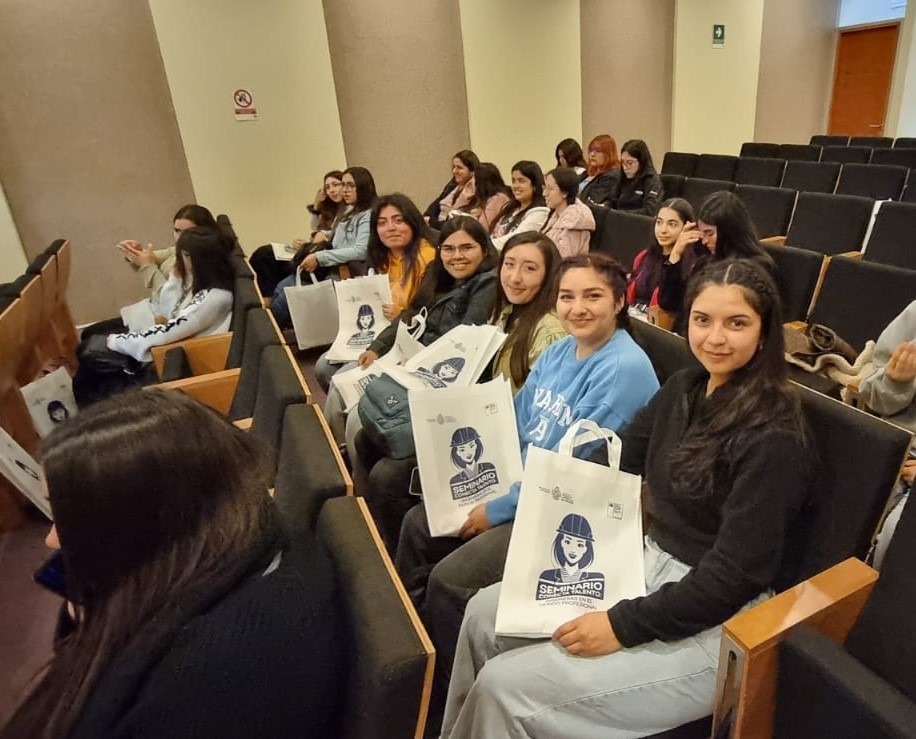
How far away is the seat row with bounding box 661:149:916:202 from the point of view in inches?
163

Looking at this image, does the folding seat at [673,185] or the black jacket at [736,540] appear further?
the folding seat at [673,185]

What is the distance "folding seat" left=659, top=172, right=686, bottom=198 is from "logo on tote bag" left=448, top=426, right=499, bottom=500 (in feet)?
11.8

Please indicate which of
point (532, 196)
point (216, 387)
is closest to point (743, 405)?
point (216, 387)

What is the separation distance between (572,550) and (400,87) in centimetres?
521

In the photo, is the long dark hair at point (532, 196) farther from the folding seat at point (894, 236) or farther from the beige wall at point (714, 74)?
the beige wall at point (714, 74)

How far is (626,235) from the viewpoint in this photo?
3.18 meters

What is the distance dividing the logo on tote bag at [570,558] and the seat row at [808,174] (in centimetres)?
394

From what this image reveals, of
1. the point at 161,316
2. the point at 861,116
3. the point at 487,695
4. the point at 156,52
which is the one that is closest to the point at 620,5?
the point at 861,116

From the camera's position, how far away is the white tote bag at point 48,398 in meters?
2.41

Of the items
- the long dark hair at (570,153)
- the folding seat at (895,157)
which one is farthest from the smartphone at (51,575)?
the folding seat at (895,157)

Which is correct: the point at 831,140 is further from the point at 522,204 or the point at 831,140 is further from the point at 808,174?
the point at 522,204

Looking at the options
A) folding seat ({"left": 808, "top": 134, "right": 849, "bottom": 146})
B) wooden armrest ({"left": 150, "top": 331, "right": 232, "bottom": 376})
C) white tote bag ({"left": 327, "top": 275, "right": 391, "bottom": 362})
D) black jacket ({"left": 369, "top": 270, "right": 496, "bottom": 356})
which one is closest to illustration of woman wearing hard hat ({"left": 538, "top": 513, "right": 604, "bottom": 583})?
black jacket ({"left": 369, "top": 270, "right": 496, "bottom": 356})

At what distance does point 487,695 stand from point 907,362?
1277 millimetres

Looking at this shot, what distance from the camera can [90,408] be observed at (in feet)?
2.81
